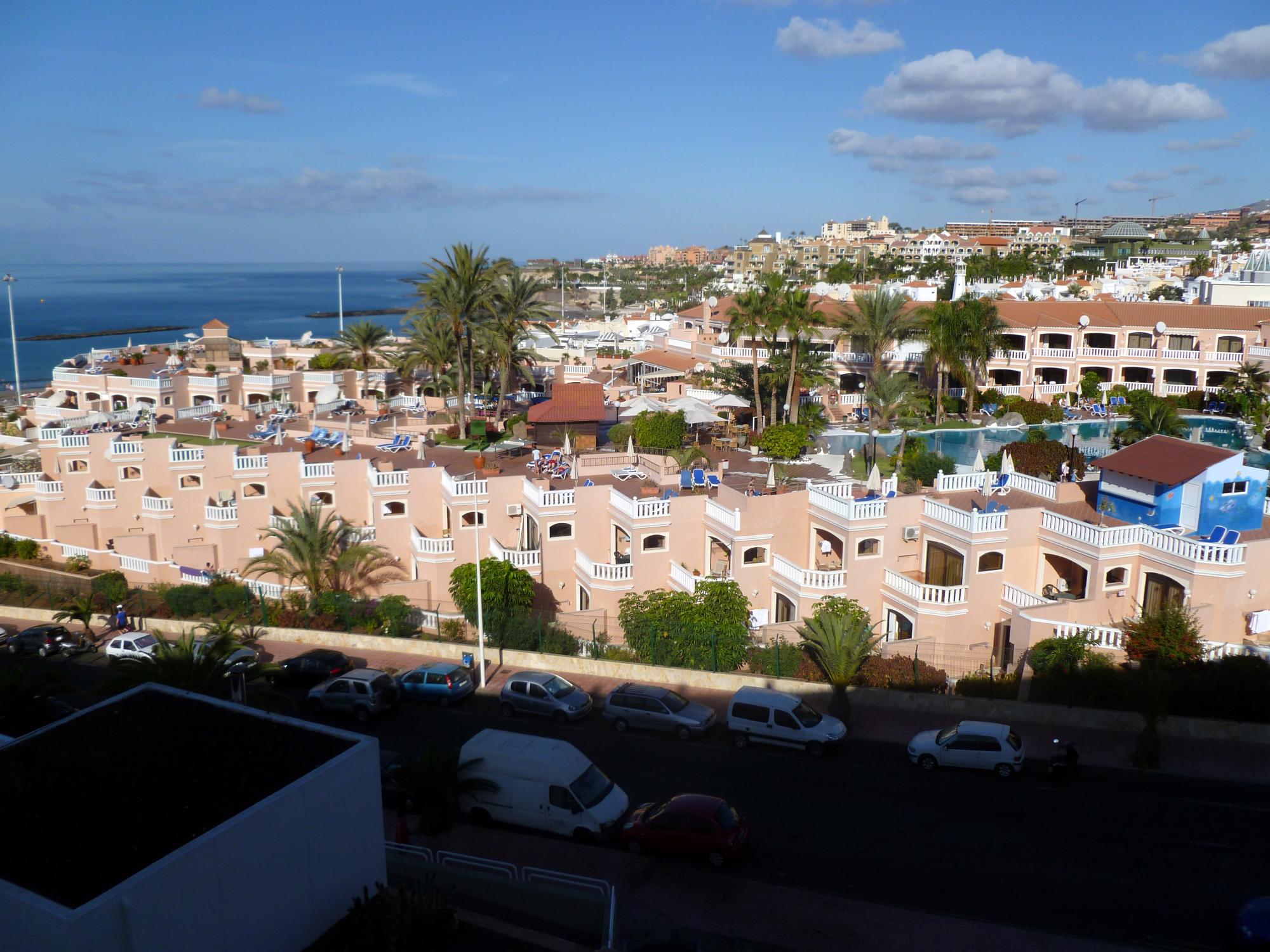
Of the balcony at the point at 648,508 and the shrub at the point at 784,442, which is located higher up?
the shrub at the point at 784,442

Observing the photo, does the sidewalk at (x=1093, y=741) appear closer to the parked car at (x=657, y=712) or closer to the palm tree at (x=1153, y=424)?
the parked car at (x=657, y=712)

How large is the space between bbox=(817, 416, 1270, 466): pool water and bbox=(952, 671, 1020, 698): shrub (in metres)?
22.4

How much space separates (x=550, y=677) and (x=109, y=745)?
35.1 feet

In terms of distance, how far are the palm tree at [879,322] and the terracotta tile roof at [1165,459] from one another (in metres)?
23.2

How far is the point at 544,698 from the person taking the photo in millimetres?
21375

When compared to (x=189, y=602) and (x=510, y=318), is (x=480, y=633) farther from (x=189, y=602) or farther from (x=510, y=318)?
(x=510, y=318)

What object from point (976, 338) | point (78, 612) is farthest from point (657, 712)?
point (976, 338)

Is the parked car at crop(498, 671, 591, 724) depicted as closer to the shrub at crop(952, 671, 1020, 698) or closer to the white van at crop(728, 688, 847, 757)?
the white van at crop(728, 688, 847, 757)

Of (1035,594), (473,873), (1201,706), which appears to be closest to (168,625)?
(473,873)

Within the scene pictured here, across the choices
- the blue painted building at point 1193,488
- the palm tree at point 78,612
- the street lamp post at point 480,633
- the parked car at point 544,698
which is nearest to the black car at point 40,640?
the palm tree at point 78,612

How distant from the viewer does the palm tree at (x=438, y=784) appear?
16016mm

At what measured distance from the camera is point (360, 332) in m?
61.3

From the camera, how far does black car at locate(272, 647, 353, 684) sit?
24.2 meters

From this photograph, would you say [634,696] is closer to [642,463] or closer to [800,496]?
[800,496]
